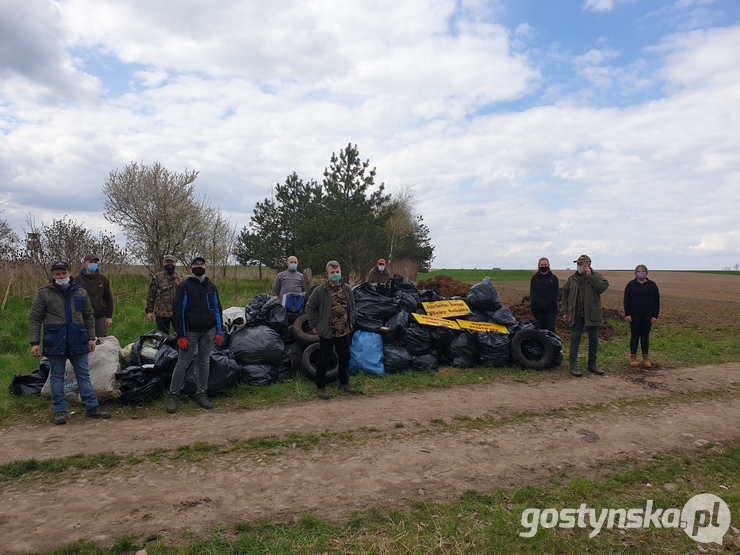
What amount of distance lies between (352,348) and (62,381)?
372 cm

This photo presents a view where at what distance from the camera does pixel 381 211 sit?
23125 mm

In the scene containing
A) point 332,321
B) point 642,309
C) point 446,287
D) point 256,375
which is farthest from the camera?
point 446,287

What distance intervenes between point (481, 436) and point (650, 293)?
5.17 meters

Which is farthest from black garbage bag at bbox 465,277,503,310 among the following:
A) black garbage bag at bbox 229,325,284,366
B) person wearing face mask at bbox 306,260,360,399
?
black garbage bag at bbox 229,325,284,366

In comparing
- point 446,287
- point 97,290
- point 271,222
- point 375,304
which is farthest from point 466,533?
point 271,222

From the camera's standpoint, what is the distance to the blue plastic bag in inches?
274

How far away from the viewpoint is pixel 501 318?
322 inches

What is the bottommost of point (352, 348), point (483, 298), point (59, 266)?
point (352, 348)

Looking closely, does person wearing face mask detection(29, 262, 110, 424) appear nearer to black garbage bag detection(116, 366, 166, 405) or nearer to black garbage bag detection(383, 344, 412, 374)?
black garbage bag detection(116, 366, 166, 405)

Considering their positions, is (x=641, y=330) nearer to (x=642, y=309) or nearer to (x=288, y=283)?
(x=642, y=309)

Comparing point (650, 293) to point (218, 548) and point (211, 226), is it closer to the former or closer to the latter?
point (218, 548)

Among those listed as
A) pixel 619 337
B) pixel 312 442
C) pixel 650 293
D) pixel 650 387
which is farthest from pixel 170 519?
pixel 619 337

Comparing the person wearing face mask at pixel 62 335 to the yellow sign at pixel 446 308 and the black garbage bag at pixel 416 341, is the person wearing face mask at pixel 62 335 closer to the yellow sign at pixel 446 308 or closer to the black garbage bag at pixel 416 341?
the black garbage bag at pixel 416 341

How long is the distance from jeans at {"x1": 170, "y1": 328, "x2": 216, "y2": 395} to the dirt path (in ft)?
1.69
